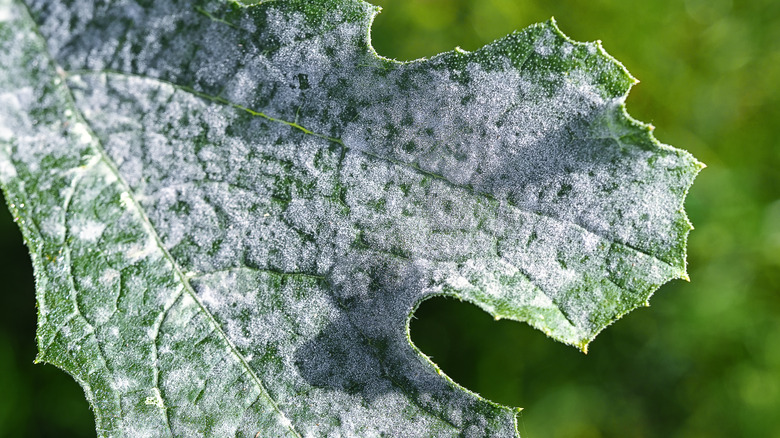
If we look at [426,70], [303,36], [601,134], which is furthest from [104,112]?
[601,134]

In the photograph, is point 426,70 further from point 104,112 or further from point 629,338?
point 629,338

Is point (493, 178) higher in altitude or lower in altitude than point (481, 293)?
higher

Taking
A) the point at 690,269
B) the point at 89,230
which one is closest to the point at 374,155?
the point at 89,230

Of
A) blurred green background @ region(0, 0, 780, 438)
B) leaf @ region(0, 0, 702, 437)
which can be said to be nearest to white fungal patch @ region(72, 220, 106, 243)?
leaf @ region(0, 0, 702, 437)

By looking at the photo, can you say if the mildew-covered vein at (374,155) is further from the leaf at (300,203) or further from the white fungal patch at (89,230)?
the white fungal patch at (89,230)

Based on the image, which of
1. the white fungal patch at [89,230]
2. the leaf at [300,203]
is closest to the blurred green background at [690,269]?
the leaf at [300,203]
